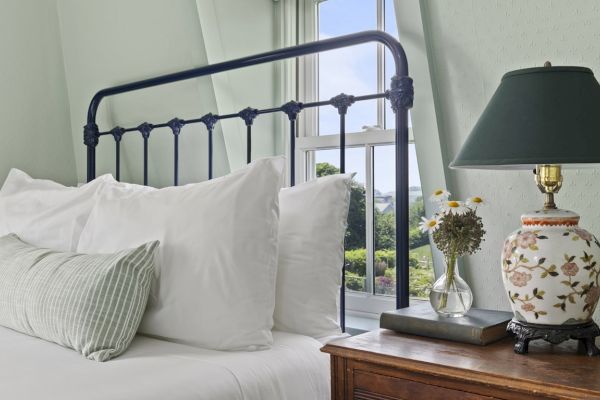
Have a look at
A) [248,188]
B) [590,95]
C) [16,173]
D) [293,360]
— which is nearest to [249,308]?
[293,360]

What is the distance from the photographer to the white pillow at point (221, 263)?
1.42 metres

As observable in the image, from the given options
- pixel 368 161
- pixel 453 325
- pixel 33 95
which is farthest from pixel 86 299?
pixel 33 95

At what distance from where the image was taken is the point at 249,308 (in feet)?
4.68

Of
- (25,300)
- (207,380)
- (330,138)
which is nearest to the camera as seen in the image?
(207,380)

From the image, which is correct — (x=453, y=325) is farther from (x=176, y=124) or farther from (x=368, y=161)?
(x=176, y=124)

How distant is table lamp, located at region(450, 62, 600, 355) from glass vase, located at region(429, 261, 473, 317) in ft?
0.54

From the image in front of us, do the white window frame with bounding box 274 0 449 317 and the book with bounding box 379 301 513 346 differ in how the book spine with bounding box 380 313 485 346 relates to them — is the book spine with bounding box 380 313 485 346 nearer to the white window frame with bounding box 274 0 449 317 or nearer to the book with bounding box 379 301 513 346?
the book with bounding box 379 301 513 346

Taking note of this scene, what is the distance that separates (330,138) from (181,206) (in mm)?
831

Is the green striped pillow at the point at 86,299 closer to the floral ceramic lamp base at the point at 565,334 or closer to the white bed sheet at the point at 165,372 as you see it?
the white bed sheet at the point at 165,372

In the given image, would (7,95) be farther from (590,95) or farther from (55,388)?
(590,95)

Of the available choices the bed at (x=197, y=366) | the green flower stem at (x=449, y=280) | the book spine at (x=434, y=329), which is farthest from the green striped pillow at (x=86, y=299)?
the green flower stem at (x=449, y=280)

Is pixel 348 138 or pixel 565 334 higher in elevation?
pixel 348 138

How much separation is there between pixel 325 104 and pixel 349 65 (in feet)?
1.38

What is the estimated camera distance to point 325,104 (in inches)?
73.7
